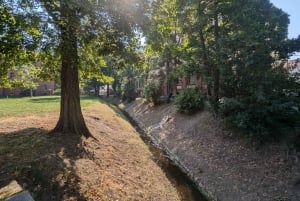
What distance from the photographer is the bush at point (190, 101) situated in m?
16.6

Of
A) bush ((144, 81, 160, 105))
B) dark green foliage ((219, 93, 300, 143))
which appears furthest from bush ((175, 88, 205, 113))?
dark green foliage ((219, 93, 300, 143))

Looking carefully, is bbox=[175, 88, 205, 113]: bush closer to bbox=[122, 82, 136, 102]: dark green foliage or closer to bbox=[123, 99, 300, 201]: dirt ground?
bbox=[123, 99, 300, 201]: dirt ground

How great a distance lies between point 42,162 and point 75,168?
88 cm

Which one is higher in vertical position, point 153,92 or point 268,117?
point 153,92

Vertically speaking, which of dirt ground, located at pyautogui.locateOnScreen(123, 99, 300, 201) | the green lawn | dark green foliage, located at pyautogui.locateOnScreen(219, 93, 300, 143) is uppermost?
dark green foliage, located at pyautogui.locateOnScreen(219, 93, 300, 143)

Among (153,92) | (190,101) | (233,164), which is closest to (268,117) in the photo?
(233,164)

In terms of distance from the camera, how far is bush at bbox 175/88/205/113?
16.6 meters

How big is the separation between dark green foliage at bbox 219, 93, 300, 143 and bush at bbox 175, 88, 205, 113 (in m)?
6.82

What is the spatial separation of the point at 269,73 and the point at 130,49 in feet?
16.5

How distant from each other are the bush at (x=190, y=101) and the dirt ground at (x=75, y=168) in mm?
6415

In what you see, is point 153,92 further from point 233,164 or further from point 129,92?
point 233,164

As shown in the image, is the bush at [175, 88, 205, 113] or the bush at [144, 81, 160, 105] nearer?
the bush at [175, 88, 205, 113]

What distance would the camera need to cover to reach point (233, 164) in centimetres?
931

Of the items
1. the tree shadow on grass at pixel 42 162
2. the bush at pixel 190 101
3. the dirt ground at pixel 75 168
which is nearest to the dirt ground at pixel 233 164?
the dirt ground at pixel 75 168
